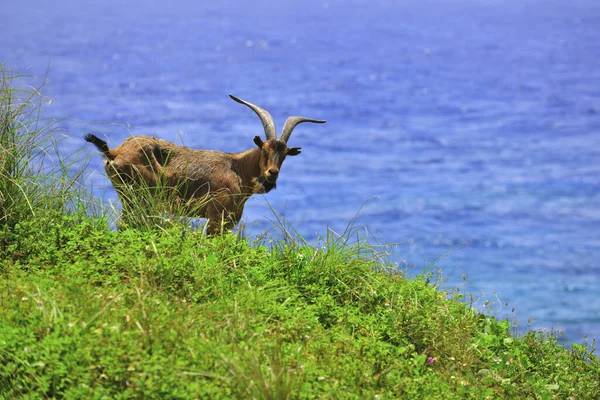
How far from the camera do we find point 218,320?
23.6 ft

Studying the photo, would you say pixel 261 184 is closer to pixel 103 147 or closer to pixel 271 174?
pixel 271 174

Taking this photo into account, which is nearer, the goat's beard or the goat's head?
the goat's head

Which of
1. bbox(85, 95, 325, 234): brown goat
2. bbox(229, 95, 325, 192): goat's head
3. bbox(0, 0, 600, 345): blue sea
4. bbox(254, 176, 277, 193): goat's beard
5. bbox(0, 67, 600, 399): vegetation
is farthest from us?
bbox(0, 0, 600, 345): blue sea

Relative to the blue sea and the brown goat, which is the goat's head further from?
the blue sea

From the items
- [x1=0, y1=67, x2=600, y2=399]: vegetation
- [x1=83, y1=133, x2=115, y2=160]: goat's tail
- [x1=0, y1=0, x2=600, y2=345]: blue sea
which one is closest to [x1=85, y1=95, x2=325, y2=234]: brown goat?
[x1=83, y1=133, x2=115, y2=160]: goat's tail

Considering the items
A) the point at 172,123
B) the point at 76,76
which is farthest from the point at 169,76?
the point at 172,123

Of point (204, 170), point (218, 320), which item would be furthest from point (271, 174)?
point (218, 320)

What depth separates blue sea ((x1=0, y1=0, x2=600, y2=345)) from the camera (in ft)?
114

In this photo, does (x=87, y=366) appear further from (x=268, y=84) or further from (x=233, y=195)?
(x=268, y=84)

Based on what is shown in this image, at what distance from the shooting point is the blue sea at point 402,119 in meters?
34.7

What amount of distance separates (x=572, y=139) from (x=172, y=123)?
27.9m

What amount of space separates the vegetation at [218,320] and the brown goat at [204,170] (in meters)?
0.63

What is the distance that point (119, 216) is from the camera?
9.33 m

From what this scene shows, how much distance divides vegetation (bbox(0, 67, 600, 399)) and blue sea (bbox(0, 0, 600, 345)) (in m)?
0.55
